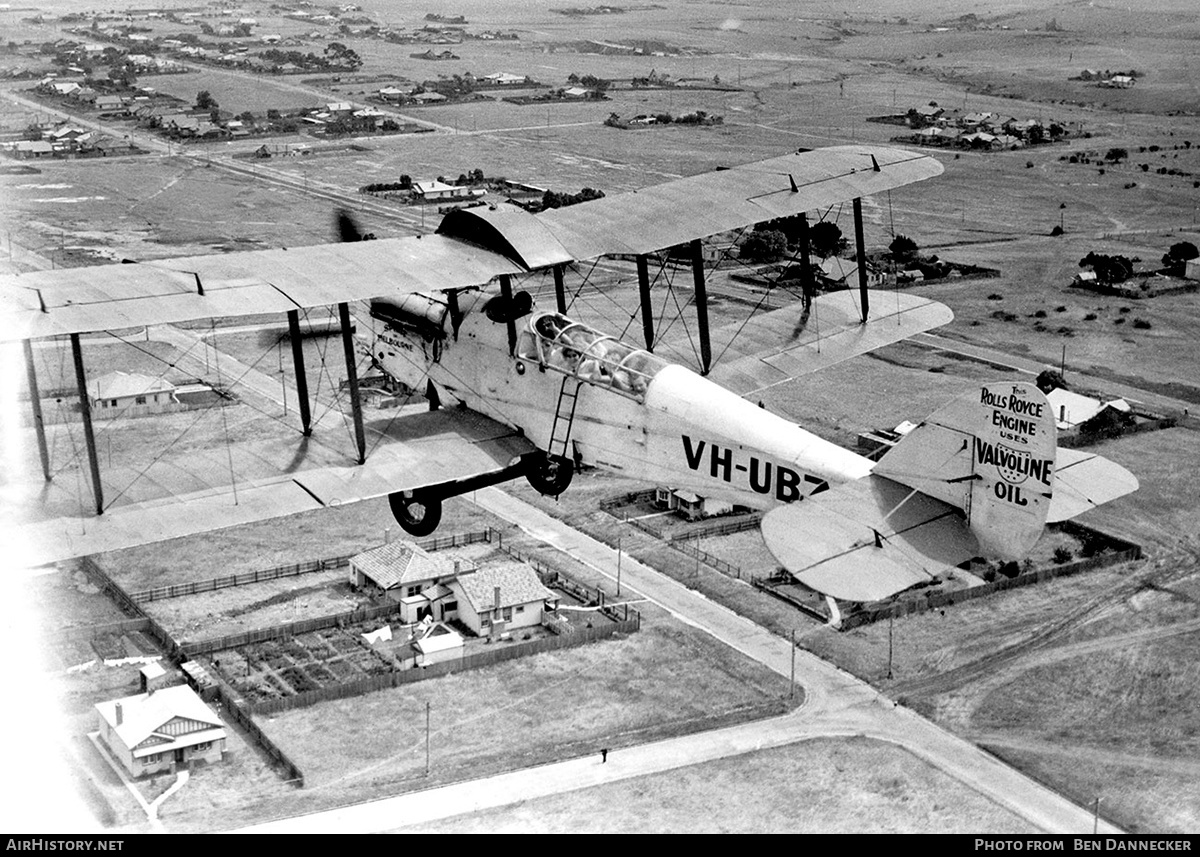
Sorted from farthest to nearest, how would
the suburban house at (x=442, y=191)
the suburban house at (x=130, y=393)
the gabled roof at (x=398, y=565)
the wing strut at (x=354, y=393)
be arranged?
the suburban house at (x=442, y=191), the suburban house at (x=130, y=393), the gabled roof at (x=398, y=565), the wing strut at (x=354, y=393)

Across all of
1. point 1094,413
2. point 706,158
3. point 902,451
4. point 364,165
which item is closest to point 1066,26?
point 706,158

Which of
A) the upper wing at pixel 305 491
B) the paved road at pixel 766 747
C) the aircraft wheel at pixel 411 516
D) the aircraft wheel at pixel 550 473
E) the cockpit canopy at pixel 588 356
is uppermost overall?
the cockpit canopy at pixel 588 356

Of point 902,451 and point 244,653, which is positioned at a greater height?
point 902,451

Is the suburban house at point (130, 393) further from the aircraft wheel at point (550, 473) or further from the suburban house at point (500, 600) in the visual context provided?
the aircraft wheel at point (550, 473)

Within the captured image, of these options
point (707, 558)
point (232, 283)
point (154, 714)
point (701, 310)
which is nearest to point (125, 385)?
point (707, 558)

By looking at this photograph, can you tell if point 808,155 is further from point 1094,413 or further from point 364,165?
point 364,165

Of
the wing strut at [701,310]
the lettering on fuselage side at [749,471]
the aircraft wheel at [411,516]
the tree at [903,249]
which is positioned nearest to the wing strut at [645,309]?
the wing strut at [701,310]
